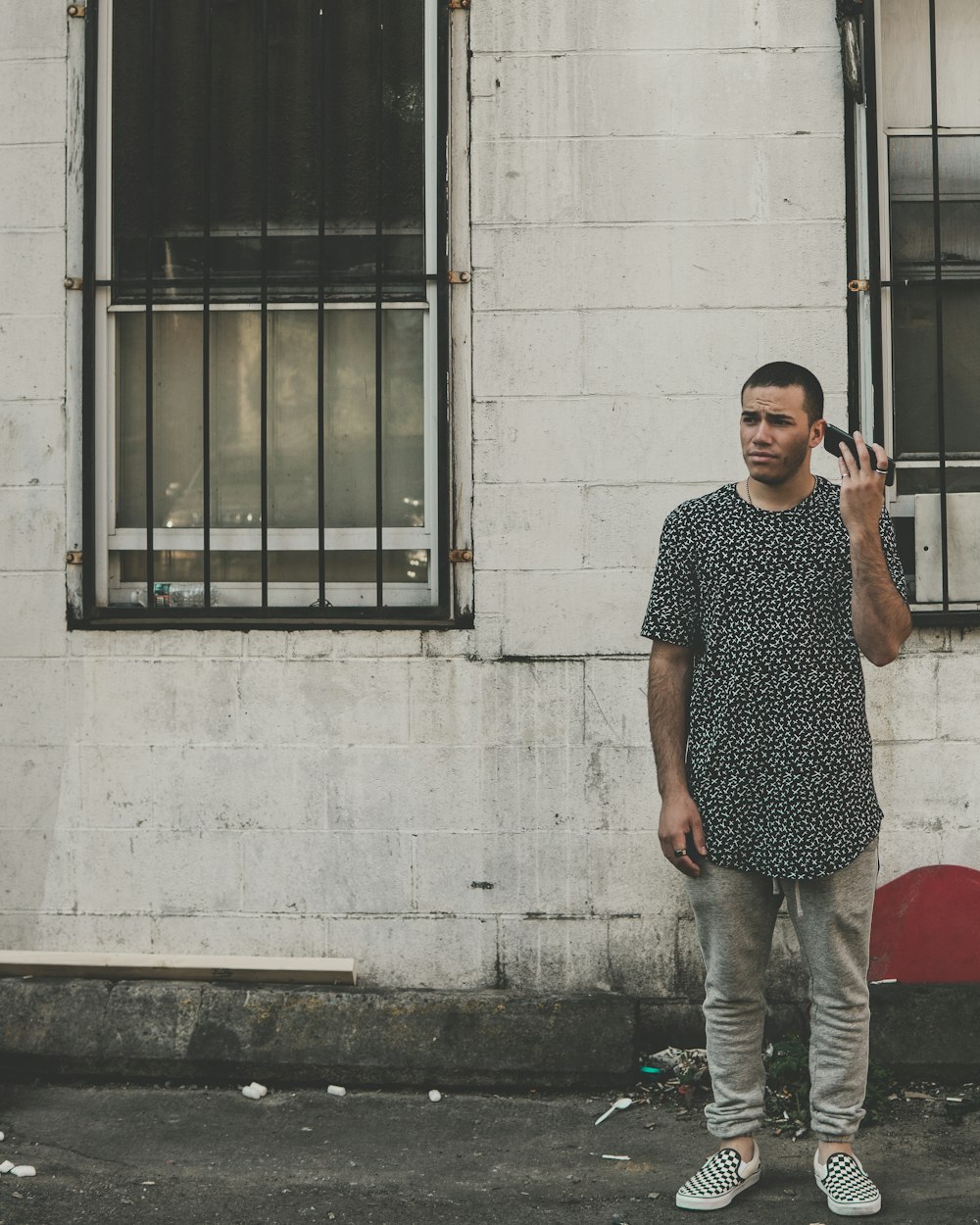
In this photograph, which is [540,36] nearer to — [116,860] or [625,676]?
[625,676]

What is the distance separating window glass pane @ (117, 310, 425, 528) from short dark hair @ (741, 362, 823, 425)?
1.76m

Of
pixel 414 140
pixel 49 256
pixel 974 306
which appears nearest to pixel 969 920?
pixel 974 306

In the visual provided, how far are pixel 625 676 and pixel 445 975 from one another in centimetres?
124

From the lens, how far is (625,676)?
4.90 meters

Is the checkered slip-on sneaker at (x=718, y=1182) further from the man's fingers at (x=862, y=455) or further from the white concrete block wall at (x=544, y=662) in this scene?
the man's fingers at (x=862, y=455)

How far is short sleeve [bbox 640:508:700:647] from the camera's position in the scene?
3701mm

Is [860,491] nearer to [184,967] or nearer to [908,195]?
[908,195]

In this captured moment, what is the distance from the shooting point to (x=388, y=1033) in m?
4.69

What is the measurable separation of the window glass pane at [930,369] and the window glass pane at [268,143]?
5.97 ft

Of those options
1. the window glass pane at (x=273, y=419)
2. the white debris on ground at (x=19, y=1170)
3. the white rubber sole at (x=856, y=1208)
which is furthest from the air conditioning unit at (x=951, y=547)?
the white debris on ground at (x=19, y=1170)

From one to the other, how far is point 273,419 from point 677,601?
2079 millimetres

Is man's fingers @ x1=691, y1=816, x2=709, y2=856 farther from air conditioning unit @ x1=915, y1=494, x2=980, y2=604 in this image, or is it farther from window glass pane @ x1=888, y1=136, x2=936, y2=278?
window glass pane @ x1=888, y1=136, x2=936, y2=278

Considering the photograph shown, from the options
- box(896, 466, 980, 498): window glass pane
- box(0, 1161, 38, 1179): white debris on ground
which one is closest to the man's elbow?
box(896, 466, 980, 498): window glass pane

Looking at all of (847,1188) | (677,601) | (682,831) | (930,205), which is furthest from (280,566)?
(847,1188)
